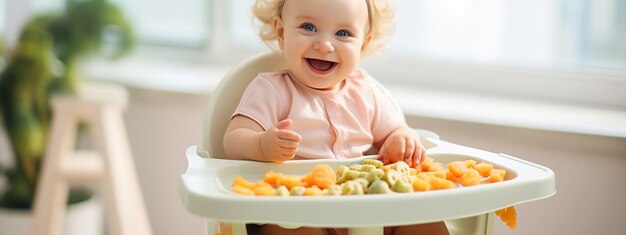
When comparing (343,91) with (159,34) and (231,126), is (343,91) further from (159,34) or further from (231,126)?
(159,34)

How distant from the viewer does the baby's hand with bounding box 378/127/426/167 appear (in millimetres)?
1066

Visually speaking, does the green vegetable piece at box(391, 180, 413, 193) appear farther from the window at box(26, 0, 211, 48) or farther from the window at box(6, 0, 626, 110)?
the window at box(26, 0, 211, 48)

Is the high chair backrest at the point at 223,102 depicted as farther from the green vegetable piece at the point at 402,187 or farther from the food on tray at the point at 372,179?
the green vegetable piece at the point at 402,187

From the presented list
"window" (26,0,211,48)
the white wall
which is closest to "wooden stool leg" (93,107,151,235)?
"window" (26,0,211,48)

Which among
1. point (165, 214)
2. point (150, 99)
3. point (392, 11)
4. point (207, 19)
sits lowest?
point (165, 214)

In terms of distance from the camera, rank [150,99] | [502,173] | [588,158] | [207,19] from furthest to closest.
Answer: [207,19] < [150,99] < [588,158] < [502,173]

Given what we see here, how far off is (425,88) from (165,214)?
71cm

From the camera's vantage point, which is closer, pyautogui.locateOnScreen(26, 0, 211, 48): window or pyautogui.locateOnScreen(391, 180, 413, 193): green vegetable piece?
pyautogui.locateOnScreen(391, 180, 413, 193): green vegetable piece

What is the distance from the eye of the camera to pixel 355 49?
1.11 m

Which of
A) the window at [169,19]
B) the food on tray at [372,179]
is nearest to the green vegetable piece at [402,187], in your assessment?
the food on tray at [372,179]

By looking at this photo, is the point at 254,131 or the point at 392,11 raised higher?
the point at 392,11

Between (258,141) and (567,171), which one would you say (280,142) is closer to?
(258,141)

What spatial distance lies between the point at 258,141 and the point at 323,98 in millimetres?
163

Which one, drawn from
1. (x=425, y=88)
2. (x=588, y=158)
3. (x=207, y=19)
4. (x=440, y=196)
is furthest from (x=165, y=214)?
(x=440, y=196)
